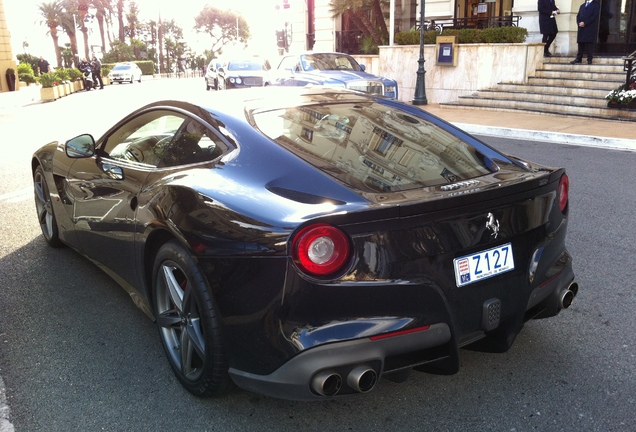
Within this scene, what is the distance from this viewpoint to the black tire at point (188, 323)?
2918 mm

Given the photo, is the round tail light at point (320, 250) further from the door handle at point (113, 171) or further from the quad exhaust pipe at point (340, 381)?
the door handle at point (113, 171)

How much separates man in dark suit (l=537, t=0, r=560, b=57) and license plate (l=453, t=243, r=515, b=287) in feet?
57.3

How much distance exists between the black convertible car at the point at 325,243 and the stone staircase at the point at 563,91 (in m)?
12.9

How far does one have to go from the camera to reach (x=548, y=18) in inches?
728

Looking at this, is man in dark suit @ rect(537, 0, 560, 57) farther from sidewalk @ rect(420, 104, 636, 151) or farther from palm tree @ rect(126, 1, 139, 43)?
palm tree @ rect(126, 1, 139, 43)

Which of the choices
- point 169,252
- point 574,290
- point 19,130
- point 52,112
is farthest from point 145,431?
point 52,112

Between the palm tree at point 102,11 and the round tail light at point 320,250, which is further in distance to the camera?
the palm tree at point 102,11

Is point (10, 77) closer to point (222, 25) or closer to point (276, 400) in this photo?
point (276, 400)

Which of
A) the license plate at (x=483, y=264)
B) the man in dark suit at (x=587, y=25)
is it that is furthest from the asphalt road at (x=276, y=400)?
the man in dark suit at (x=587, y=25)

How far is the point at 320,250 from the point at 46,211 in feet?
12.4

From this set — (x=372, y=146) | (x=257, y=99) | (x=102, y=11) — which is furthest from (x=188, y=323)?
(x=102, y=11)

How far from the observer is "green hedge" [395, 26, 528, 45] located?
61.5 ft

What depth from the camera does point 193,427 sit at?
9.75 feet

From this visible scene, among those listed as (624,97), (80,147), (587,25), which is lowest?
(624,97)
